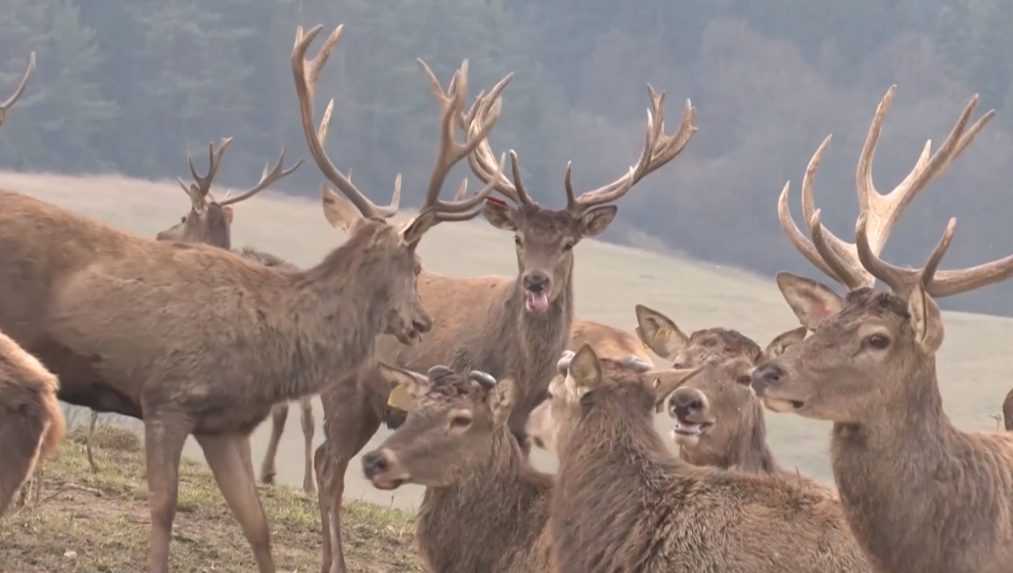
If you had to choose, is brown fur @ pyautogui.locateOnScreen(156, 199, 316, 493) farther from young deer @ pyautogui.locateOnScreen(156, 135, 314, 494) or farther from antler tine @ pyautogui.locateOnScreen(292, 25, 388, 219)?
antler tine @ pyautogui.locateOnScreen(292, 25, 388, 219)

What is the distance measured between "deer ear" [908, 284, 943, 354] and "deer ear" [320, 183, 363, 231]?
4357mm

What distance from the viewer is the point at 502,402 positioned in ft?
23.0

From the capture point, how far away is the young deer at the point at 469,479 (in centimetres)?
691

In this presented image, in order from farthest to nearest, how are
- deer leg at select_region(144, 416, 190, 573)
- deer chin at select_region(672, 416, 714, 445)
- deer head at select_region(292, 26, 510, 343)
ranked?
deer head at select_region(292, 26, 510, 343) < deer leg at select_region(144, 416, 190, 573) < deer chin at select_region(672, 416, 714, 445)

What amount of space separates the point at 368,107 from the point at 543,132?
6.92 meters

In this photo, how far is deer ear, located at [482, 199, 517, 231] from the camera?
960cm

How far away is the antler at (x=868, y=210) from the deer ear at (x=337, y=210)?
322cm

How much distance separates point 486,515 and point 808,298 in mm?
1399

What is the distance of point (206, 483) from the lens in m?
11.2

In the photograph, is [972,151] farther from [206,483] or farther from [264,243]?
[206,483]

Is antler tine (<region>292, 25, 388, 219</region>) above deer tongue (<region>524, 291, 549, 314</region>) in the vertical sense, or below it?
above

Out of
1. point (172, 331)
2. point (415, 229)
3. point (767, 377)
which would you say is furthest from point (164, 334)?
point (767, 377)

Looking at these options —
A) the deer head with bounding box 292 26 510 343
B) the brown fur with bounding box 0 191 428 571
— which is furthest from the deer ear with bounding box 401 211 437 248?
the brown fur with bounding box 0 191 428 571

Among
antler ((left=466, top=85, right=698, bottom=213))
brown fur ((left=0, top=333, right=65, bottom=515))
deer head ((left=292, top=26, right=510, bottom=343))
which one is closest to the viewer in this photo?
brown fur ((left=0, top=333, right=65, bottom=515))
